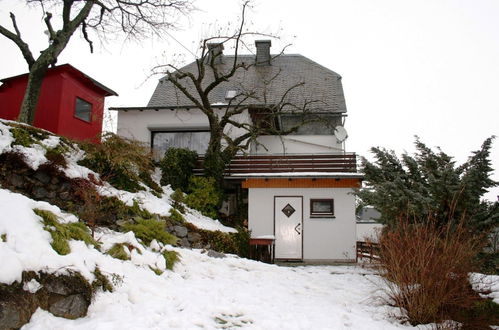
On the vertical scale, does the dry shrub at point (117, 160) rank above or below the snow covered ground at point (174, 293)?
above

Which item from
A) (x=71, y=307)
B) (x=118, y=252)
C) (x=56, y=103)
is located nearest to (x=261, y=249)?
(x=118, y=252)

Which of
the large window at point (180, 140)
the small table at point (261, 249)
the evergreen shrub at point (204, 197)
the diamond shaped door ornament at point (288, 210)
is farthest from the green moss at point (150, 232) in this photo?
the large window at point (180, 140)

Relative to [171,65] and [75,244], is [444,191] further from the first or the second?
[171,65]

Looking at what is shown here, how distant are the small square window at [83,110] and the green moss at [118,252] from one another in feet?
31.0

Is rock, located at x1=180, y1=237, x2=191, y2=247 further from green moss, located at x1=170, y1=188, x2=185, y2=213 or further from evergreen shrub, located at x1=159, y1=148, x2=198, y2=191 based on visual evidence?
evergreen shrub, located at x1=159, y1=148, x2=198, y2=191

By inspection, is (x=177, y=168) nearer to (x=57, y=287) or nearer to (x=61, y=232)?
(x=61, y=232)

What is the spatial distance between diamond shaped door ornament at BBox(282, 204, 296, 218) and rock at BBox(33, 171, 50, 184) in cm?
828

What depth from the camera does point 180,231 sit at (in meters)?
11.0

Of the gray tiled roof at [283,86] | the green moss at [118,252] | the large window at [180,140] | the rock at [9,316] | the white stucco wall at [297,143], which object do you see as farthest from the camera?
the gray tiled roof at [283,86]

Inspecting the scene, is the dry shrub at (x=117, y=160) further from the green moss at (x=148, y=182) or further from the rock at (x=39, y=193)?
the rock at (x=39, y=193)

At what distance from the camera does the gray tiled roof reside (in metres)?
21.0

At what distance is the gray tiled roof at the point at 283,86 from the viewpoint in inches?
826

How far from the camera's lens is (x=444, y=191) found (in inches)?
341

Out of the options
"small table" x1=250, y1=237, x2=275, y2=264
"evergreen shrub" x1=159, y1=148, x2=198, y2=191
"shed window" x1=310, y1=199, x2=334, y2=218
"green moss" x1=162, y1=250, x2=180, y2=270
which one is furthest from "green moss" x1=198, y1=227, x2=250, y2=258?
"green moss" x1=162, y1=250, x2=180, y2=270
